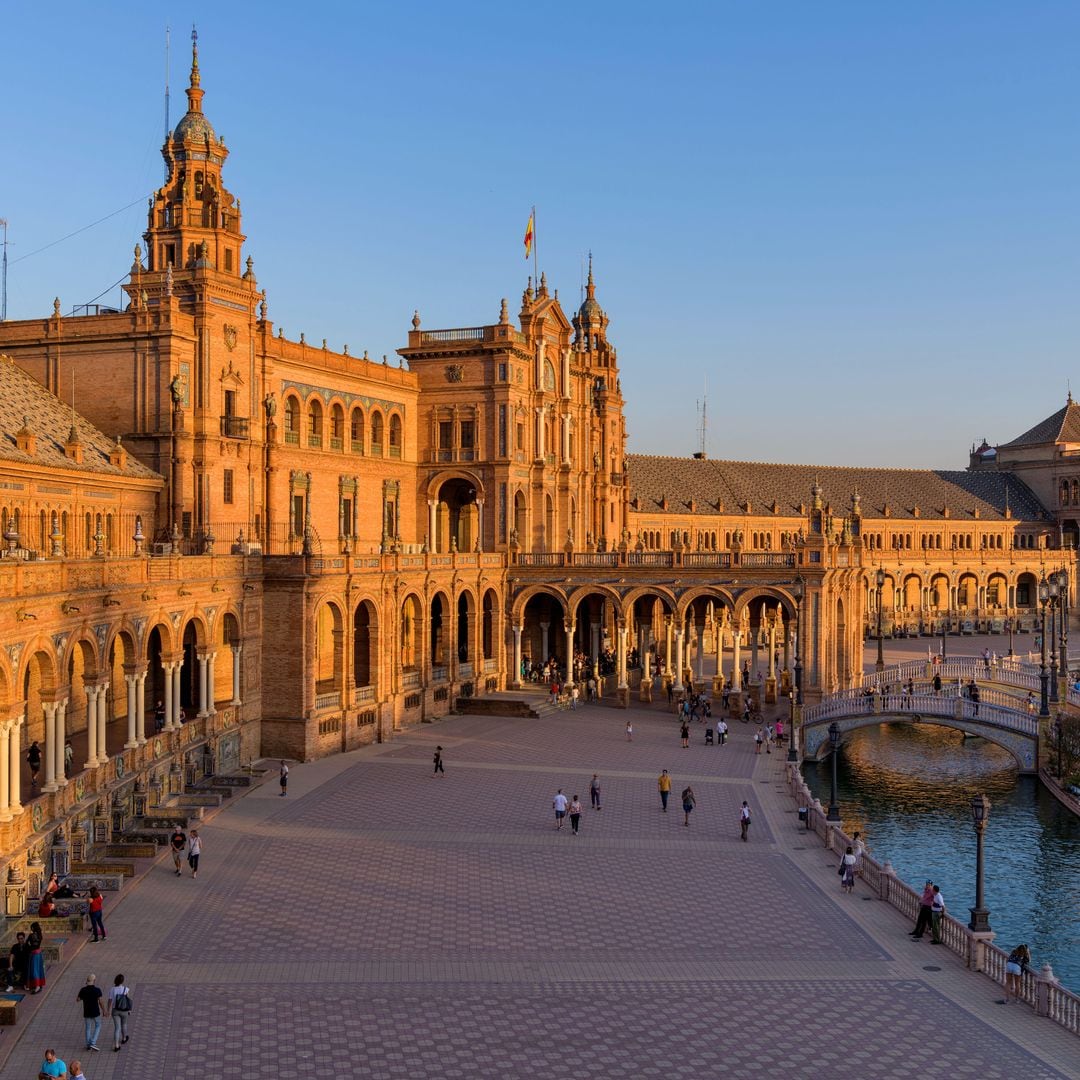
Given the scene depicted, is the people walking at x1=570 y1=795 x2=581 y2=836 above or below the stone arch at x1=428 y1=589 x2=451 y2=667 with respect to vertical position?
below

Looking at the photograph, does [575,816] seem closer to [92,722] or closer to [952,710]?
[92,722]

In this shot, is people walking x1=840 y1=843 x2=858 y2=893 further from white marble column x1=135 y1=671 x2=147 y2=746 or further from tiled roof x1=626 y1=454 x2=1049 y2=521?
tiled roof x1=626 y1=454 x2=1049 y2=521

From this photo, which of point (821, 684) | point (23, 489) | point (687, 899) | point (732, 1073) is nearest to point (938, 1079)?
point (732, 1073)

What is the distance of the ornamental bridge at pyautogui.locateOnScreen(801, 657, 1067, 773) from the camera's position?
56.3 meters

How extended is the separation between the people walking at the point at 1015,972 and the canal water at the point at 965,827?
4.99m

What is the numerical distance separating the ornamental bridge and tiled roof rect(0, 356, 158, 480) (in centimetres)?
3175

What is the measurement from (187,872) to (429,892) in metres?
6.62

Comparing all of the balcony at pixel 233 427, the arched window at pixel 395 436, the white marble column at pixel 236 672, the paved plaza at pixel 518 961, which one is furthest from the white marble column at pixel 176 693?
the arched window at pixel 395 436

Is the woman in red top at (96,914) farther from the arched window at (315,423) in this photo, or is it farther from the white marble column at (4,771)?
the arched window at (315,423)

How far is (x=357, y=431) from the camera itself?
6994 centimetres

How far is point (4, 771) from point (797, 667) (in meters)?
38.0

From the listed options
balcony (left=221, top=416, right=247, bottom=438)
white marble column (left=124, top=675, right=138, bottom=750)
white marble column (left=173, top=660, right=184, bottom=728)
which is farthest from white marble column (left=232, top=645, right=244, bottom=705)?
balcony (left=221, top=416, right=247, bottom=438)

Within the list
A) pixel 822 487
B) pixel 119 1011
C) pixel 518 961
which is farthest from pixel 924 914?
pixel 822 487

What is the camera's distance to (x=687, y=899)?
33500mm
